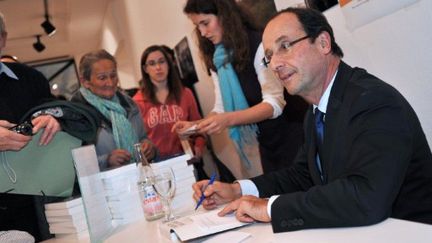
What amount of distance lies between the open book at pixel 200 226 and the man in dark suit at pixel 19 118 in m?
0.56

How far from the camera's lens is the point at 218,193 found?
1266mm

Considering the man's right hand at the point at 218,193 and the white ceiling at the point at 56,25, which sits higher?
the white ceiling at the point at 56,25

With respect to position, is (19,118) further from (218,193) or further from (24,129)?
(218,193)

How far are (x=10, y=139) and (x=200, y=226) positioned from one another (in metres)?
0.69

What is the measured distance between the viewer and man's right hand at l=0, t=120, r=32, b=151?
1198 mm

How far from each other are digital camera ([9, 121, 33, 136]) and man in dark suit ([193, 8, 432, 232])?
24.0 inches

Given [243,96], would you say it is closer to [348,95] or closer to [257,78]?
[257,78]

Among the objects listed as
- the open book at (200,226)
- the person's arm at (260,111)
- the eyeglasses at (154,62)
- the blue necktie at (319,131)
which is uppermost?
the eyeglasses at (154,62)

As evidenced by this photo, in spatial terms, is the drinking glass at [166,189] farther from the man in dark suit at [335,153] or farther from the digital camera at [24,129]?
the digital camera at [24,129]

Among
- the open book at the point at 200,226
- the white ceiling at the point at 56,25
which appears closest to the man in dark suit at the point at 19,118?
the open book at the point at 200,226

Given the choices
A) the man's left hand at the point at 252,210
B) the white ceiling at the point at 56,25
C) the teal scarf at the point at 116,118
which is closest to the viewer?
the man's left hand at the point at 252,210

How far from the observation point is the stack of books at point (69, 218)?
149 cm

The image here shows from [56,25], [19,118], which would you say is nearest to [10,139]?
[19,118]

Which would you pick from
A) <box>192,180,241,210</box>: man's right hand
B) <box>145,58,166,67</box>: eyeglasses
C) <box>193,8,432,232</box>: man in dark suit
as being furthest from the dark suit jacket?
<box>145,58,166,67</box>: eyeglasses
